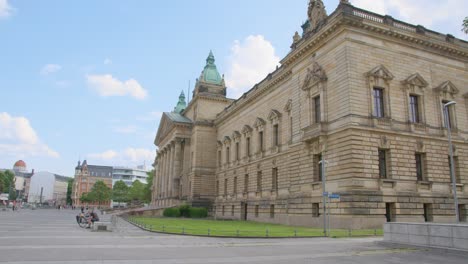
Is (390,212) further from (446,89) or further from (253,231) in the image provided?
(446,89)

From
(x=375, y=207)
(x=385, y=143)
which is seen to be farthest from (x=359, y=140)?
(x=375, y=207)

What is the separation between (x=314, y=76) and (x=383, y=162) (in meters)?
9.76

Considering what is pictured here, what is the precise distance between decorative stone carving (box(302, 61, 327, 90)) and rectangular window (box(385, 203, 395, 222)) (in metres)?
11.8

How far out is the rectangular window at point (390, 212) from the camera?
29.2 m

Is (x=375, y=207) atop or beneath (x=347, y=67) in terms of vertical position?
beneath

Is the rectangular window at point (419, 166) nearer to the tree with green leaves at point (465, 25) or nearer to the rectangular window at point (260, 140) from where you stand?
the tree with green leaves at point (465, 25)

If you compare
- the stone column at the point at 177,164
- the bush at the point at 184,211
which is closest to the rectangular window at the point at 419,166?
the bush at the point at 184,211

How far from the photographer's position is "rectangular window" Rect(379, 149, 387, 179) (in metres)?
30.1

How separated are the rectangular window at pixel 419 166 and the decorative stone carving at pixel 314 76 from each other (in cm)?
1026

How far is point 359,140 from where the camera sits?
2917cm

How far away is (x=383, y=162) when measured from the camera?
30453mm

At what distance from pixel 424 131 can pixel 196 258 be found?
26523 mm

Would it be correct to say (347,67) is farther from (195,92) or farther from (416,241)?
(195,92)

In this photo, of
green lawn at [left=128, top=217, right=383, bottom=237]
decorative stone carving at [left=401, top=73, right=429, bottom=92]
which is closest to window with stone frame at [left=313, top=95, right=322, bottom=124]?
decorative stone carving at [left=401, top=73, right=429, bottom=92]
